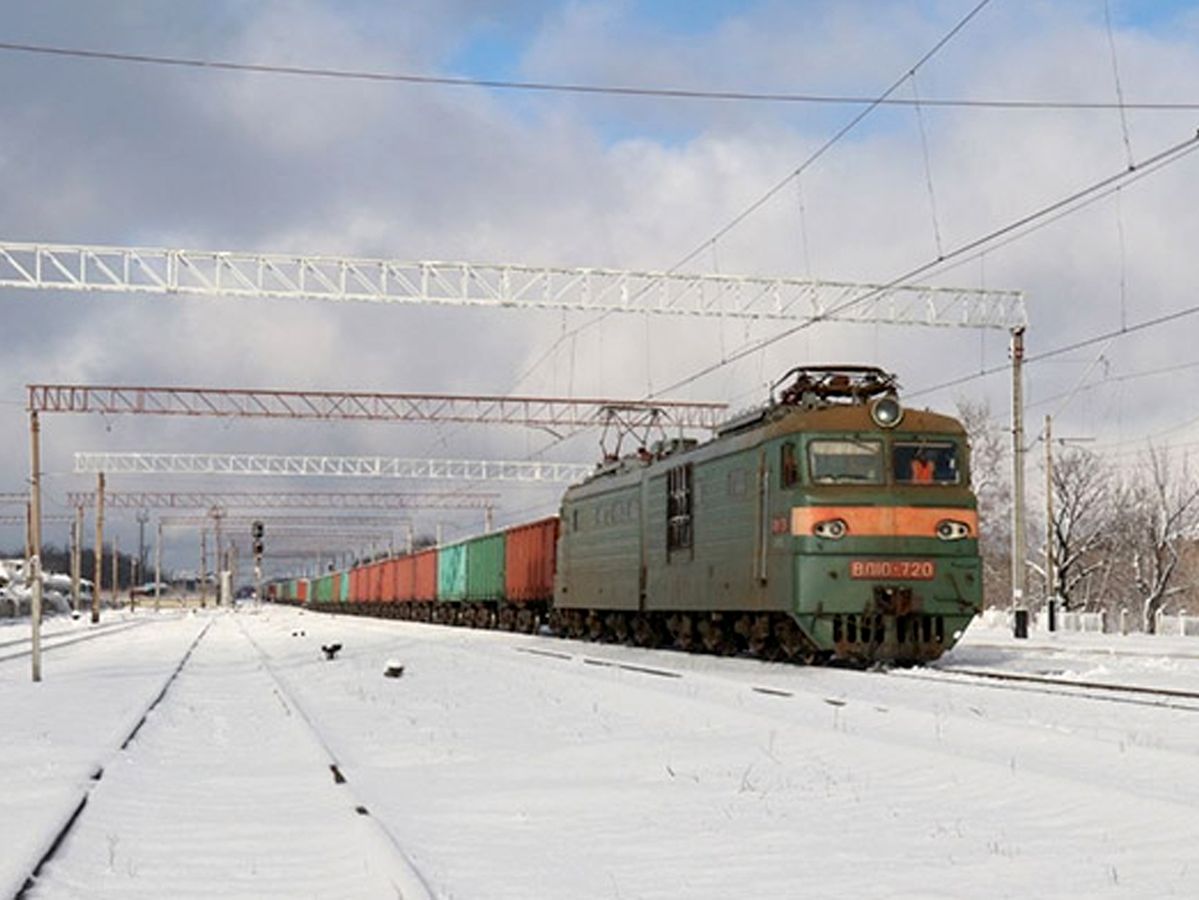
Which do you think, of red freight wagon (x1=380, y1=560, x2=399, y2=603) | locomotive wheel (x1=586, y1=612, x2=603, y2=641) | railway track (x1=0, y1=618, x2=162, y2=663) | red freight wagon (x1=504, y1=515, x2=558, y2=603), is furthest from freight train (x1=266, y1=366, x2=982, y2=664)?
red freight wagon (x1=380, y1=560, x2=399, y2=603)

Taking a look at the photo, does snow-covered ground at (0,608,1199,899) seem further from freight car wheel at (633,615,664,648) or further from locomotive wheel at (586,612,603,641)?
locomotive wheel at (586,612,603,641)

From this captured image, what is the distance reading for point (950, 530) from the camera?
22.7 meters

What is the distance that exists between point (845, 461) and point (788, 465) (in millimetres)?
858

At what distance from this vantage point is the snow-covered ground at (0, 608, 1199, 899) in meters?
7.39

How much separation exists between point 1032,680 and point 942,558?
3.14 m

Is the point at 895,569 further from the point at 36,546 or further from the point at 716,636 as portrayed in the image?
the point at 36,546

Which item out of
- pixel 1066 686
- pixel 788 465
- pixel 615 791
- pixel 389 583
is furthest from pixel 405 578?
pixel 615 791

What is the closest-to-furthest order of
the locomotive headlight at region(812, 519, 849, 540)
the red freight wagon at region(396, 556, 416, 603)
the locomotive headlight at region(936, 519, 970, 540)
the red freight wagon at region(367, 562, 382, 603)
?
the locomotive headlight at region(812, 519, 849, 540) → the locomotive headlight at region(936, 519, 970, 540) → the red freight wagon at region(396, 556, 416, 603) → the red freight wagon at region(367, 562, 382, 603)

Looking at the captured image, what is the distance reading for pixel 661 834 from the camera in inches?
338

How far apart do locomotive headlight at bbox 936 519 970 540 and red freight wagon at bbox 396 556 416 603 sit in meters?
49.8

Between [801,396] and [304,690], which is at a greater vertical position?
[801,396]

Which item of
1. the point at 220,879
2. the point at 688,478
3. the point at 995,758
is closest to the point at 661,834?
the point at 220,879

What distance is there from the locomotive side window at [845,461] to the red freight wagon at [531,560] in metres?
17.6

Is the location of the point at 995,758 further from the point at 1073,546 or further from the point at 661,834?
the point at 1073,546
